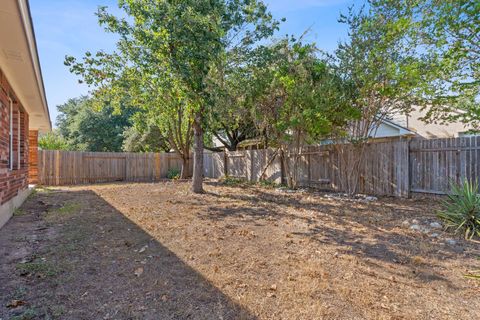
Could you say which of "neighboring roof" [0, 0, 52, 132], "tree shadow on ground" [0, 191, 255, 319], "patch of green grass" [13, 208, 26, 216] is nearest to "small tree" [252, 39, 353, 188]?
"tree shadow on ground" [0, 191, 255, 319]

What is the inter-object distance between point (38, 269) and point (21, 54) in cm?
352

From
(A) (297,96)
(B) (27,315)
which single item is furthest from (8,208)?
(A) (297,96)

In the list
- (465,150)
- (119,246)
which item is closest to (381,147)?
(465,150)

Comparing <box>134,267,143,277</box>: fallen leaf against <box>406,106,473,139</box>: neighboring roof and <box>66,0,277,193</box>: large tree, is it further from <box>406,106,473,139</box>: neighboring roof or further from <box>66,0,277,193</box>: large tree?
<box>406,106,473,139</box>: neighboring roof

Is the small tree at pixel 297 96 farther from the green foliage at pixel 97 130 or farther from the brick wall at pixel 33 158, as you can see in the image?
the green foliage at pixel 97 130

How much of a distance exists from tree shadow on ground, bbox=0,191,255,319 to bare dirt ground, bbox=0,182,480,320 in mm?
13

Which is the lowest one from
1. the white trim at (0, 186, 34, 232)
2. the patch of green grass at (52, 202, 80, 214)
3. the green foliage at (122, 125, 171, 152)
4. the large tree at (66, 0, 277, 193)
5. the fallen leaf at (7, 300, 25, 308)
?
the fallen leaf at (7, 300, 25, 308)

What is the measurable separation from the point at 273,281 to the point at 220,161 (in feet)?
44.7

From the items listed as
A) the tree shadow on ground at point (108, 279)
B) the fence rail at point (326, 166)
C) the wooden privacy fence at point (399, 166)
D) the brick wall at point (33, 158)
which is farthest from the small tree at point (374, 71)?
the brick wall at point (33, 158)

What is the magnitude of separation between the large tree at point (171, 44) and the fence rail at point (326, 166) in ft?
15.4

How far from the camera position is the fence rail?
23.6 ft

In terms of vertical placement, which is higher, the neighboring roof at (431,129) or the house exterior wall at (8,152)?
the neighboring roof at (431,129)

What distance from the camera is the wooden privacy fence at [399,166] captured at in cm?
695

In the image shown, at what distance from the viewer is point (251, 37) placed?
941 cm
